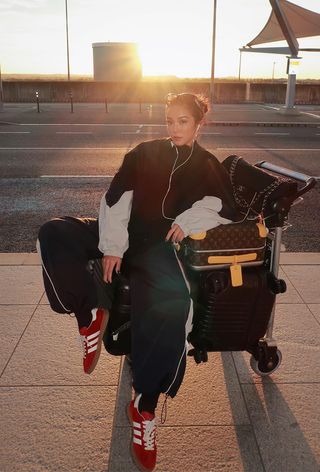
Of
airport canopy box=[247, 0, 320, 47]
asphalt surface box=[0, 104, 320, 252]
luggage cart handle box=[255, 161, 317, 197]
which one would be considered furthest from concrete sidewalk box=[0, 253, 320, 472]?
airport canopy box=[247, 0, 320, 47]

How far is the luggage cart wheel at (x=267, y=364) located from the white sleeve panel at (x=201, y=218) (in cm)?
92

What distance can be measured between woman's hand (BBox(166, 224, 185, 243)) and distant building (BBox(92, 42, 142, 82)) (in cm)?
6645

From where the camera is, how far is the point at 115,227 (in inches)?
97.2

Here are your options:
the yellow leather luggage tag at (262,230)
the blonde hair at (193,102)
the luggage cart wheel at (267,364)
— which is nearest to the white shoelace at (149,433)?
the luggage cart wheel at (267,364)

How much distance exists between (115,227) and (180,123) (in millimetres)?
676

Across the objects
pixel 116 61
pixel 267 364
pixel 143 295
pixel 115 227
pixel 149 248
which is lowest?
pixel 267 364

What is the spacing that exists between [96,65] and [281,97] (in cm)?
3932

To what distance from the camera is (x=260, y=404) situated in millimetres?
2533

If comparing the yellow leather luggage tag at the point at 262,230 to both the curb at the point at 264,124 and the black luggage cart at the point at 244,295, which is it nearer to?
the black luggage cart at the point at 244,295

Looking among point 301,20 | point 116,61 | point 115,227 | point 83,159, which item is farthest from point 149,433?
point 116,61

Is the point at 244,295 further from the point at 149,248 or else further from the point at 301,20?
the point at 301,20

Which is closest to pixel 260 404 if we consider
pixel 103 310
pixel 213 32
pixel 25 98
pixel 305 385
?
pixel 305 385

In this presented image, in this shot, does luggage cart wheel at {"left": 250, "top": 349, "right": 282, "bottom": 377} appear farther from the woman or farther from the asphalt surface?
the asphalt surface

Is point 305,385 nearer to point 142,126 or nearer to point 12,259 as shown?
point 12,259
